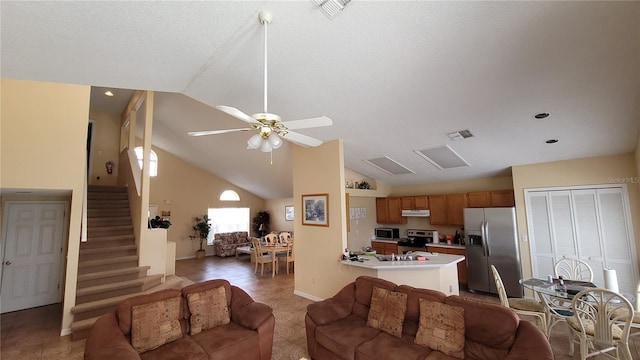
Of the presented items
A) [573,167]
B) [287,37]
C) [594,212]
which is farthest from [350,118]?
[594,212]

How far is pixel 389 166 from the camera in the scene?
5.96 m

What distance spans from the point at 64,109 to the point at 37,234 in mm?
2749

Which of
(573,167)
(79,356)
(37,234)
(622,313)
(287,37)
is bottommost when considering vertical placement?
(79,356)

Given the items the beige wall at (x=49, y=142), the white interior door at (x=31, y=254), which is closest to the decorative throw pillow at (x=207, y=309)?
the beige wall at (x=49, y=142)

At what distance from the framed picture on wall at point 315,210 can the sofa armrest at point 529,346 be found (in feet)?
10.1

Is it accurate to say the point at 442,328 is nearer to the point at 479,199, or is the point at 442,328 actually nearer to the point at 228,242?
the point at 479,199

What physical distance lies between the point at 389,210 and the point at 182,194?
24.0ft

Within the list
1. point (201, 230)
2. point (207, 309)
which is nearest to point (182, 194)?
point (201, 230)

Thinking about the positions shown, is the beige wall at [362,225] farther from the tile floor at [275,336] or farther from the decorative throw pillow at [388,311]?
the decorative throw pillow at [388,311]

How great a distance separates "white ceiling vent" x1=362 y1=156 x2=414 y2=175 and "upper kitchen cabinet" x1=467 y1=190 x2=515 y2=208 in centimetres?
139

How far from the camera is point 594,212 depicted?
441 centimetres

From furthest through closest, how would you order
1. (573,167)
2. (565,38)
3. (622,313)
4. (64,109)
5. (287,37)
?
1. (573,167)
2. (64,109)
3. (622,313)
4. (287,37)
5. (565,38)

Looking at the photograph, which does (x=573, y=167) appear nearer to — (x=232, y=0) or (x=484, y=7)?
(x=484, y=7)

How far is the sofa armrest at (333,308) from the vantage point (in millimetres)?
3023
